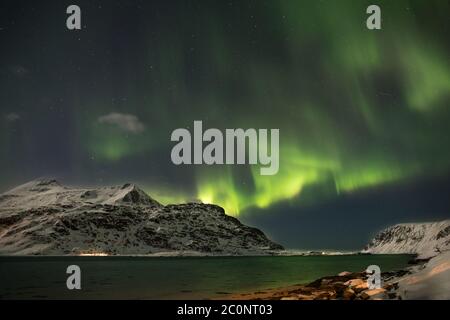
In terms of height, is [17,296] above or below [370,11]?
below

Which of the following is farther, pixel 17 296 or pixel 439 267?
pixel 17 296

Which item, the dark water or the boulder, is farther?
the dark water

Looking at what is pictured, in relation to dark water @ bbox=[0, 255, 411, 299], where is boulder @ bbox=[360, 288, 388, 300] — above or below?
above

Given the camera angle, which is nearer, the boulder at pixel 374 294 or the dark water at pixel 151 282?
the boulder at pixel 374 294

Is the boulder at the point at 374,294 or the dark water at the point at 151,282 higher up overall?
the boulder at the point at 374,294

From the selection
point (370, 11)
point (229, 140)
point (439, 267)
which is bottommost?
point (439, 267)

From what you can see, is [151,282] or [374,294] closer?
[374,294]

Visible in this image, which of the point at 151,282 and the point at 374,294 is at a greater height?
the point at 374,294
